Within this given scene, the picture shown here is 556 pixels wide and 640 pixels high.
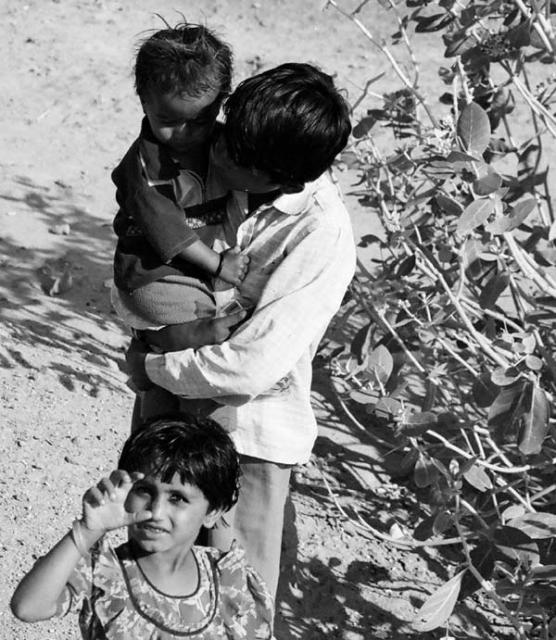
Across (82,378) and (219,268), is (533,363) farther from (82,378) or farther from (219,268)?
(82,378)

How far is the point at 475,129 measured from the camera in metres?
2.95

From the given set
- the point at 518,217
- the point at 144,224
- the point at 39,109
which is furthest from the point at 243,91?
the point at 39,109

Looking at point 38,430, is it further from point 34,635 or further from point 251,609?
point 251,609

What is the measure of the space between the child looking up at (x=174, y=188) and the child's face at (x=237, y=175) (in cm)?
7

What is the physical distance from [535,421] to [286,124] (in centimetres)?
103

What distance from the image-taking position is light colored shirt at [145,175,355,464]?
8.13ft

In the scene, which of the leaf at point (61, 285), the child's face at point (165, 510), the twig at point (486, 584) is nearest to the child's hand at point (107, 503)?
the child's face at point (165, 510)

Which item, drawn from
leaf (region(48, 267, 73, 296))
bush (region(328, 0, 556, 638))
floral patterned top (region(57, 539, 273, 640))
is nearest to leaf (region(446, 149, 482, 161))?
bush (region(328, 0, 556, 638))

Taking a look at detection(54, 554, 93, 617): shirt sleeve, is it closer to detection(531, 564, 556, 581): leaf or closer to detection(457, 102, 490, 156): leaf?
detection(531, 564, 556, 581): leaf

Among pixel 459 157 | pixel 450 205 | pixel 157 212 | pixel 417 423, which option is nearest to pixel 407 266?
pixel 450 205

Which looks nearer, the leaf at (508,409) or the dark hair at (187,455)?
the dark hair at (187,455)

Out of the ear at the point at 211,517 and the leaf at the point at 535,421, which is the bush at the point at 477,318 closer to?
the leaf at the point at 535,421

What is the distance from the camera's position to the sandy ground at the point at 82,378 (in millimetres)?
3850

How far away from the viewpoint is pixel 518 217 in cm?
300
